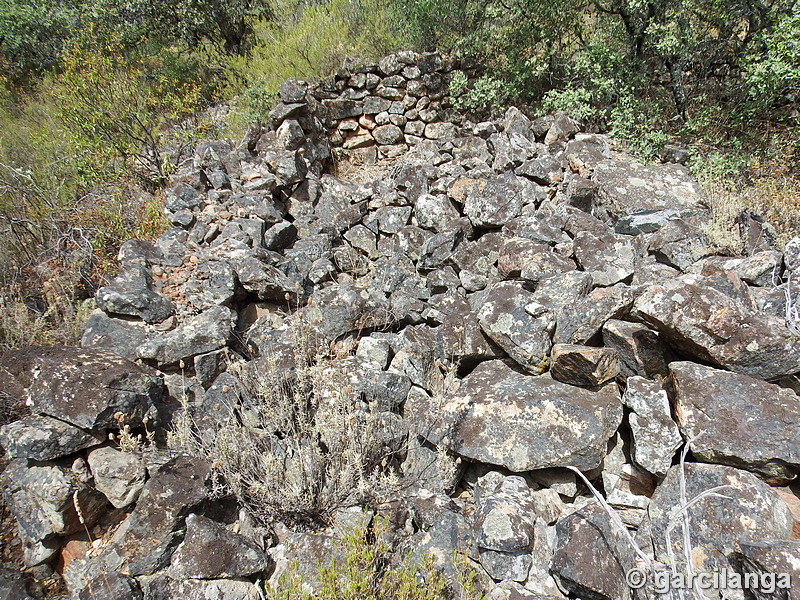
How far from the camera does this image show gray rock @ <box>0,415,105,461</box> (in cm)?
270

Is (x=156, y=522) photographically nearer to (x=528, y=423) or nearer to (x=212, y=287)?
(x=212, y=287)

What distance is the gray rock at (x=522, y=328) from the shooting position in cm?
330

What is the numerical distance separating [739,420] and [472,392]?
1618 millimetres

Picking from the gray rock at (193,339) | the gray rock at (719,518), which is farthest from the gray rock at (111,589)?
the gray rock at (719,518)

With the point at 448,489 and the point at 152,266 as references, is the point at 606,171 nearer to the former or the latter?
the point at 448,489

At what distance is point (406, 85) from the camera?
729 centimetres

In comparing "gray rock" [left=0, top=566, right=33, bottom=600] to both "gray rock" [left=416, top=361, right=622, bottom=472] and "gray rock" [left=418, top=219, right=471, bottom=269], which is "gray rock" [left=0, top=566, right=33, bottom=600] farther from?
"gray rock" [left=418, top=219, right=471, bottom=269]

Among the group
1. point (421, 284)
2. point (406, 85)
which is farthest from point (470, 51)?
point (421, 284)

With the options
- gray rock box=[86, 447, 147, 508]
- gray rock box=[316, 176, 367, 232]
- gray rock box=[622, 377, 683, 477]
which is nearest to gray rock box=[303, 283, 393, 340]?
gray rock box=[316, 176, 367, 232]

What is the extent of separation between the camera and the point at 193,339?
3.57 meters

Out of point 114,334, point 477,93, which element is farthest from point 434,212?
point 114,334

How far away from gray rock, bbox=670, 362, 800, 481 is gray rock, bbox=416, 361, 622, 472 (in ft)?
1.40

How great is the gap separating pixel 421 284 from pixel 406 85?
13.9 ft

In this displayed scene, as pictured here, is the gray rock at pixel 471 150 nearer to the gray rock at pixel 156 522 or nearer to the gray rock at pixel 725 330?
the gray rock at pixel 725 330
